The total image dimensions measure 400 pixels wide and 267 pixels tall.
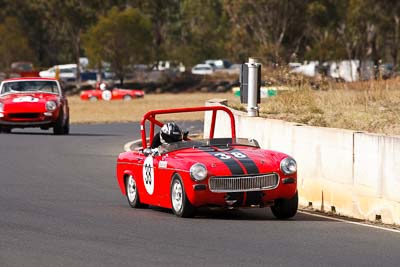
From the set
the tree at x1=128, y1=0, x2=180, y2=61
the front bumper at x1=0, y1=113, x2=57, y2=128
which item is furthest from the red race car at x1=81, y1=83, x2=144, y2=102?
the front bumper at x1=0, y1=113, x2=57, y2=128

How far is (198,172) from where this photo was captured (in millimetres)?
13352

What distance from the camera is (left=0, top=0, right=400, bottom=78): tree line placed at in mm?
71562

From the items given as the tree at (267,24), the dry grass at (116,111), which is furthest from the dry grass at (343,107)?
the tree at (267,24)

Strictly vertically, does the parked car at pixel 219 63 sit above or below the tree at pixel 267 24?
below

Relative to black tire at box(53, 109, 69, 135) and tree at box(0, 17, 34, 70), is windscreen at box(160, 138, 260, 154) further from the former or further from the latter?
tree at box(0, 17, 34, 70)

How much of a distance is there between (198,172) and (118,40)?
67735mm

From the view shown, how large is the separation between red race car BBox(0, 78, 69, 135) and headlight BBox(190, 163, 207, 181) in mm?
19016

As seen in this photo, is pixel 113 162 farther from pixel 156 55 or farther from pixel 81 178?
pixel 156 55

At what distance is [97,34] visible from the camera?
79938 mm

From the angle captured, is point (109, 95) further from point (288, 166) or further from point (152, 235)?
point (152, 235)

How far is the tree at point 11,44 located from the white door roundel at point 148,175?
72.1 m

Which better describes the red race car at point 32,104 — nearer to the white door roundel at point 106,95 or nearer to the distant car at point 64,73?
the white door roundel at point 106,95

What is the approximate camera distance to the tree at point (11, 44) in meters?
86.4

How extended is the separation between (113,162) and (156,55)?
61.6m
